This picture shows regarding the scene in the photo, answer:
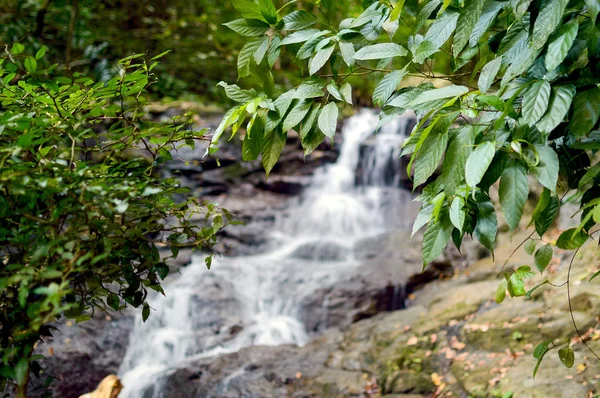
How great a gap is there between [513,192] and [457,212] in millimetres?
149

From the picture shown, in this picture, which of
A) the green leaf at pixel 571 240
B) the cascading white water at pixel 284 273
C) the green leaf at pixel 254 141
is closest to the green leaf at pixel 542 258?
the green leaf at pixel 571 240

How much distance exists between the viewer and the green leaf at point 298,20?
163cm

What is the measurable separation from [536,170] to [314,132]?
73 cm

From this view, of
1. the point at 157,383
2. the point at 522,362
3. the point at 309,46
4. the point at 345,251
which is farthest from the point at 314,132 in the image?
A: the point at 345,251

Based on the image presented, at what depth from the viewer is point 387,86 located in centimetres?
154

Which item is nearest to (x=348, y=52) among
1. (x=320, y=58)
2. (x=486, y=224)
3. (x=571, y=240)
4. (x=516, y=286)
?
(x=320, y=58)

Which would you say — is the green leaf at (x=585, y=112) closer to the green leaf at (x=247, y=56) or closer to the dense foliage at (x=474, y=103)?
the dense foliage at (x=474, y=103)

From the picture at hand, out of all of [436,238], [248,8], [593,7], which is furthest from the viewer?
[248,8]

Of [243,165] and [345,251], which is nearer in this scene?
[345,251]

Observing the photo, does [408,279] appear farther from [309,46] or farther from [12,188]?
[12,188]

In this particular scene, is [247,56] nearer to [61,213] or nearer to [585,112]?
[61,213]

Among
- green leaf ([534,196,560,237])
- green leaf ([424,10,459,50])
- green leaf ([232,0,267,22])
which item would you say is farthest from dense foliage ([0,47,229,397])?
green leaf ([534,196,560,237])

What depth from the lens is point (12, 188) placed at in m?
1.24

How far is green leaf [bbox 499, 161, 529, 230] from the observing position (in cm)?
116
